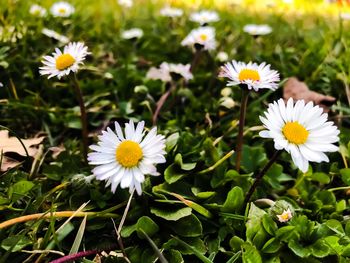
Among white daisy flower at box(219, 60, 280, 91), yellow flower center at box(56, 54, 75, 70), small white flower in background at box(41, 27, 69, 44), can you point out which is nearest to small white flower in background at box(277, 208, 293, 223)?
white daisy flower at box(219, 60, 280, 91)

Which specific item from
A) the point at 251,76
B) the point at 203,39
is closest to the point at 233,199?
the point at 251,76

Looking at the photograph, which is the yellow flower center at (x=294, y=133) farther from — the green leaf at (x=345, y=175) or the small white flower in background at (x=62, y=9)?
the small white flower in background at (x=62, y=9)

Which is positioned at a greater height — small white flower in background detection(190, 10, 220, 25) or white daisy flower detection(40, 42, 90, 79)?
white daisy flower detection(40, 42, 90, 79)

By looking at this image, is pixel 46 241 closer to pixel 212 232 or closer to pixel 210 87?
pixel 212 232

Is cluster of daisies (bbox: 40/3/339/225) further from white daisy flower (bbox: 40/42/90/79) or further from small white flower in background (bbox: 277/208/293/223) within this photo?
white daisy flower (bbox: 40/42/90/79)

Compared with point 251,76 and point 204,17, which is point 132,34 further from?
point 251,76

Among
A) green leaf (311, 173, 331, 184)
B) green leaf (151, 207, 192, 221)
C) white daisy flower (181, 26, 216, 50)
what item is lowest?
green leaf (311, 173, 331, 184)
